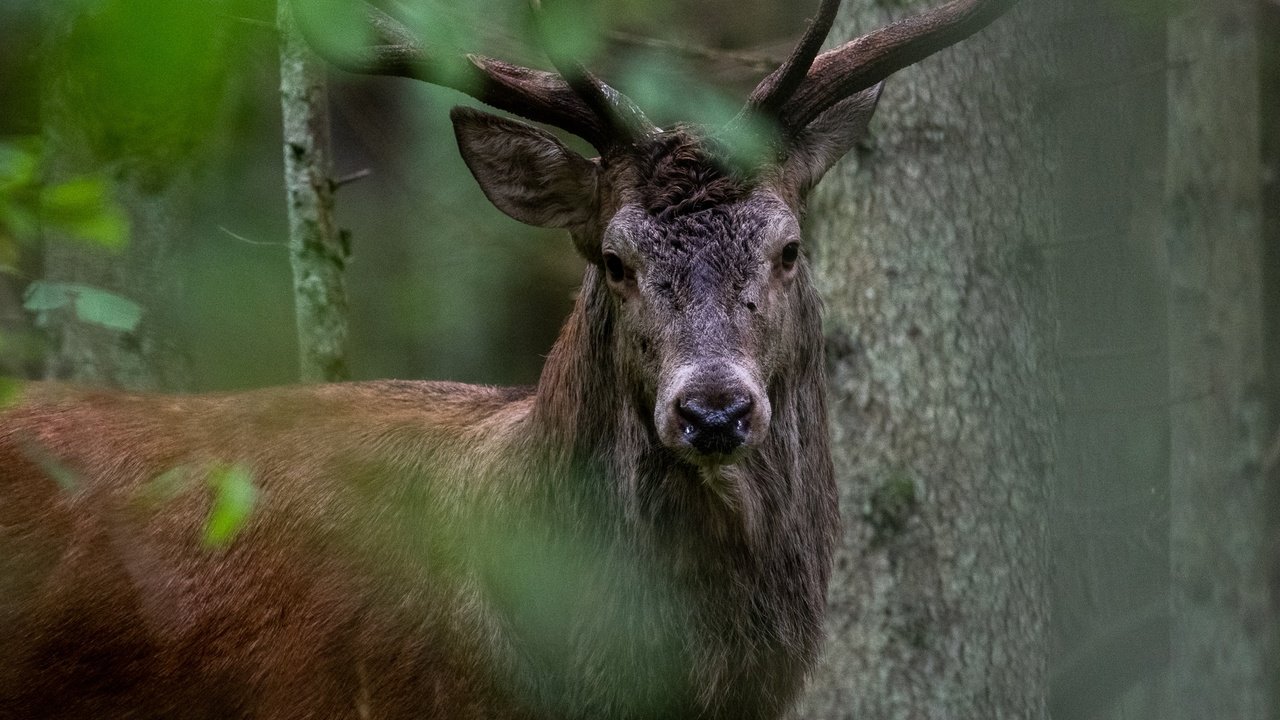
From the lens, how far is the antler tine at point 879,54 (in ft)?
13.9

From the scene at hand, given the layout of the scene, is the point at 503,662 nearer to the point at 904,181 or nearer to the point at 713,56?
the point at 904,181

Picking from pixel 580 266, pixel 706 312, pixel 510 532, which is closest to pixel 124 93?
pixel 706 312

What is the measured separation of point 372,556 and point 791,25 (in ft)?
22.4

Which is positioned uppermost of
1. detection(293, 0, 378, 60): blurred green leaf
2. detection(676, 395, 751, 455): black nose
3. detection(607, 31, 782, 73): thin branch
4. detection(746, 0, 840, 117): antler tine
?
detection(607, 31, 782, 73): thin branch

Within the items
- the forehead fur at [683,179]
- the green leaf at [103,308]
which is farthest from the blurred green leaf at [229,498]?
the forehead fur at [683,179]

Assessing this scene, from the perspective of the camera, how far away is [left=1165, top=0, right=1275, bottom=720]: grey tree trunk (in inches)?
316

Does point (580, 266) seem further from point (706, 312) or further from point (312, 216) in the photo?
point (706, 312)

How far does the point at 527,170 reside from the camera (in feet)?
14.1

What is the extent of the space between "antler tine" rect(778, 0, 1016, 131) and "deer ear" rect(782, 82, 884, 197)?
0.29ft

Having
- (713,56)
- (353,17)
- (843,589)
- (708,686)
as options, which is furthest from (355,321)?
(353,17)

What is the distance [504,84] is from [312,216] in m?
2.06

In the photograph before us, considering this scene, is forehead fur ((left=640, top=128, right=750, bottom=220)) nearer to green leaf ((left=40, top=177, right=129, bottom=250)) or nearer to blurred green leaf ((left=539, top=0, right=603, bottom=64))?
blurred green leaf ((left=539, top=0, right=603, bottom=64))

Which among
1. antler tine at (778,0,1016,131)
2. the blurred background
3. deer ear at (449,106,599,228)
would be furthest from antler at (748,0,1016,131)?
deer ear at (449,106,599,228)

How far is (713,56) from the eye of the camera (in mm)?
7887
